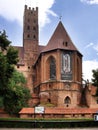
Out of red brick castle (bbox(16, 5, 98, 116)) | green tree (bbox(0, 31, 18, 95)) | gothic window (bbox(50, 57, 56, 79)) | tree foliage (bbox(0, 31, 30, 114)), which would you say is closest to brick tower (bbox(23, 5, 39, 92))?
red brick castle (bbox(16, 5, 98, 116))

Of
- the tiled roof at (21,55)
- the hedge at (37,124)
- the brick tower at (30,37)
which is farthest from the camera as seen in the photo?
the brick tower at (30,37)

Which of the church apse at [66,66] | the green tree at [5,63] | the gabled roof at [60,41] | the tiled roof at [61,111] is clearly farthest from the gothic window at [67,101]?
the green tree at [5,63]

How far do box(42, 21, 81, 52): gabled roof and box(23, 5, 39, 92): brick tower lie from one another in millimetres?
12350

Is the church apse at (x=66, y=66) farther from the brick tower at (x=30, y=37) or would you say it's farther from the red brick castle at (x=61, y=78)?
the brick tower at (x=30, y=37)

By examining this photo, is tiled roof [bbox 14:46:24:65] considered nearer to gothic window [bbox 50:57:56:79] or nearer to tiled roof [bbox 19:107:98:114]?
gothic window [bbox 50:57:56:79]

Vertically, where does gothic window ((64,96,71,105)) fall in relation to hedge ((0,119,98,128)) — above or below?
above

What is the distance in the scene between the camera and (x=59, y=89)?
81.9 m

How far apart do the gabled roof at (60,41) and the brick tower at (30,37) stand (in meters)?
12.4

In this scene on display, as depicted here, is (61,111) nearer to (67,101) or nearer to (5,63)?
(67,101)

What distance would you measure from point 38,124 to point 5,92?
261 inches

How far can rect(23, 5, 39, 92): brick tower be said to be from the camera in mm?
99500

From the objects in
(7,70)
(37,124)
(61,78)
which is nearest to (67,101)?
(61,78)

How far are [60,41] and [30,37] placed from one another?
18.5m

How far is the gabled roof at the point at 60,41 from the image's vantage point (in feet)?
281
